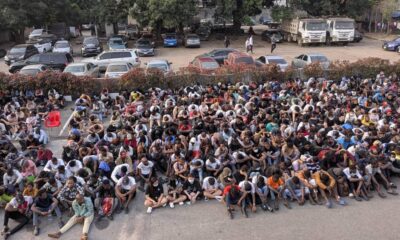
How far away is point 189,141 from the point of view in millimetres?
11914

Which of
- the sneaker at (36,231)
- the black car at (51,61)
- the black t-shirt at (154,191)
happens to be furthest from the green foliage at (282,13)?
the sneaker at (36,231)

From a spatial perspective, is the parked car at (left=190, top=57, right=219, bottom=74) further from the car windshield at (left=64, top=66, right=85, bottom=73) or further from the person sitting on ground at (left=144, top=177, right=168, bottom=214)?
the person sitting on ground at (left=144, top=177, right=168, bottom=214)

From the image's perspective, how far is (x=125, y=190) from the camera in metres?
9.77

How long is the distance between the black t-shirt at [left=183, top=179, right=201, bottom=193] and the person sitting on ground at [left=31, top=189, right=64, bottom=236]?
301 centimetres

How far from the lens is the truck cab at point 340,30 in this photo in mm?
34719

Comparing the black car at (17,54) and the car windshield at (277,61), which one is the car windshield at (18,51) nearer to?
the black car at (17,54)

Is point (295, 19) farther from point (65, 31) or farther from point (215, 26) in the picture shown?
point (65, 31)

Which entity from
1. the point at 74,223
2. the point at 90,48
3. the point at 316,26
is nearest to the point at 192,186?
the point at 74,223

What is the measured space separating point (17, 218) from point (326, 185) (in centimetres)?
721

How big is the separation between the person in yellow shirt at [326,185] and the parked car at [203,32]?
32978mm

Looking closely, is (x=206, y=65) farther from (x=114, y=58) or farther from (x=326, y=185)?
(x=326, y=185)

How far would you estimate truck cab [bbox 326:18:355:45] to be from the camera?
3472 centimetres

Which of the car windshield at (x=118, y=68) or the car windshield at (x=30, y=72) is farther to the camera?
the car windshield at (x=118, y=68)

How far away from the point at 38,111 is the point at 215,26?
3136 centimetres
